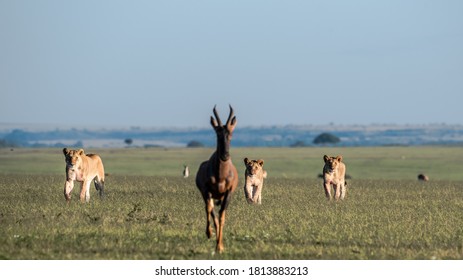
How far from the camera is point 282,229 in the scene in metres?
20.1

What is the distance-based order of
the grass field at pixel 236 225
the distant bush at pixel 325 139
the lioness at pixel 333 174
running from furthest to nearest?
the distant bush at pixel 325 139 → the lioness at pixel 333 174 → the grass field at pixel 236 225

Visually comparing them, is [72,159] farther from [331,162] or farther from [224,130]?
[224,130]

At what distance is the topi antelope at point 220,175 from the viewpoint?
15.9 meters

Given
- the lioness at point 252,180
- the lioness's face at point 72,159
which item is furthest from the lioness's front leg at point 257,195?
the lioness's face at point 72,159

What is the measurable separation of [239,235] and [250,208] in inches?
263

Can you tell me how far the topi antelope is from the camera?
15938mm

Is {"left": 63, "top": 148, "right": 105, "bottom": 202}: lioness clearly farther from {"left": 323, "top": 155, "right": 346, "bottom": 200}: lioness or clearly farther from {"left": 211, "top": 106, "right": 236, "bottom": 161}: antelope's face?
{"left": 211, "top": 106, "right": 236, "bottom": 161}: antelope's face

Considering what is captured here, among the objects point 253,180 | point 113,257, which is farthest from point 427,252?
point 253,180

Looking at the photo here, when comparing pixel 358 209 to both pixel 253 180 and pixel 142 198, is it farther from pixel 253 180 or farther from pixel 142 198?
pixel 142 198

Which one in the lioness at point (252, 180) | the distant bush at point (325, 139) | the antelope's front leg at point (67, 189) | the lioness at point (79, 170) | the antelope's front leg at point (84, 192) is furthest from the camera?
the distant bush at point (325, 139)

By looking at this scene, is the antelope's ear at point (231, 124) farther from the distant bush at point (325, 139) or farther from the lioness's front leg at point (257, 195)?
the distant bush at point (325, 139)

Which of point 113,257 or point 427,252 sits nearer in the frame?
point 113,257

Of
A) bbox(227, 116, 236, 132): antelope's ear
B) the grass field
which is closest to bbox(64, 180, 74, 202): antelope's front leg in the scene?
the grass field
